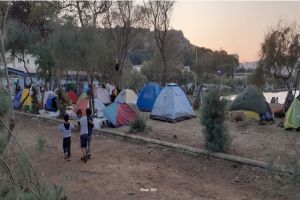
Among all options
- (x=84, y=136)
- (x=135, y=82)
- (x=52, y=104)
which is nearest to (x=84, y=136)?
(x=84, y=136)

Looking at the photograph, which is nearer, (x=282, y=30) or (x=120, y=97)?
(x=120, y=97)

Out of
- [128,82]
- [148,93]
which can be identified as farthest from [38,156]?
[128,82]

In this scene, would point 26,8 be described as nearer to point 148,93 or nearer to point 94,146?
point 148,93

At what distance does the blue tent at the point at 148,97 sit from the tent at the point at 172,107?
2.58 metres

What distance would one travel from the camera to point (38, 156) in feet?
33.4

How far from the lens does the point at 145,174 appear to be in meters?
8.30

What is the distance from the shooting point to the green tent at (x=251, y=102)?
14.3 meters

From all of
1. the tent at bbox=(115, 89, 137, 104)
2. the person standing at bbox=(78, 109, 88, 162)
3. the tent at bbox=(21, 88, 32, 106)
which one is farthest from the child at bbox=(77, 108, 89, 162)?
the tent at bbox=(21, 88, 32, 106)

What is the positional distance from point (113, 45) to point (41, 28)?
257 inches

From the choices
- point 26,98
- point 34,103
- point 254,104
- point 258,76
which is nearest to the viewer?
point 254,104

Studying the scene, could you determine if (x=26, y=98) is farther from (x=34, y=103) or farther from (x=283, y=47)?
(x=283, y=47)

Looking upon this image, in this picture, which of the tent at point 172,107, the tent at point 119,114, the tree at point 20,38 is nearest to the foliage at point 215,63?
the tree at point 20,38

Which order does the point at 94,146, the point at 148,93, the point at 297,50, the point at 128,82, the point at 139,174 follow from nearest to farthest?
the point at 139,174, the point at 94,146, the point at 148,93, the point at 297,50, the point at 128,82

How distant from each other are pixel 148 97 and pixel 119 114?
4.60 metres
